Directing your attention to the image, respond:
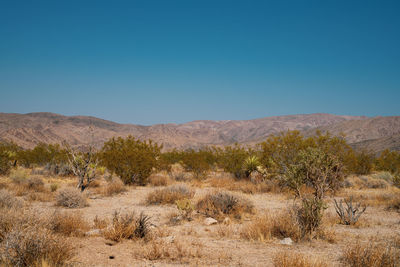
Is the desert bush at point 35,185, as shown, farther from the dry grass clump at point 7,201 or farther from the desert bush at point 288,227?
the desert bush at point 288,227

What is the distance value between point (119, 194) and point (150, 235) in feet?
28.2

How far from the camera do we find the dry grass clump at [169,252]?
5645mm

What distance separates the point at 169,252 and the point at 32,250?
2.63m

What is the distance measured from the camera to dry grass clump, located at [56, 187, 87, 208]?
1125cm

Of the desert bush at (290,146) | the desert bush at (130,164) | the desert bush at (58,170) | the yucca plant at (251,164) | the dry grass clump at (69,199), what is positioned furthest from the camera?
the desert bush at (58,170)

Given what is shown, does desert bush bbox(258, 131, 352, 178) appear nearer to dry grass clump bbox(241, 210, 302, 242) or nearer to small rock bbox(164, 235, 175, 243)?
dry grass clump bbox(241, 210, 302, 242)

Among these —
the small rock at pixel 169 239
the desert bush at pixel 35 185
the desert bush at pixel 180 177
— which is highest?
the small rock at pixel 169 239

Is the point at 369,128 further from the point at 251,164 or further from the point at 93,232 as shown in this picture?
the point at 93,232

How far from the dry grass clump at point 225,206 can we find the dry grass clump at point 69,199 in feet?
16.7

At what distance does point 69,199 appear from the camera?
11281 millimetres

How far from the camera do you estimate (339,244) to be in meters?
6.79

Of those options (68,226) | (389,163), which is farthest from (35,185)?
(389,163)

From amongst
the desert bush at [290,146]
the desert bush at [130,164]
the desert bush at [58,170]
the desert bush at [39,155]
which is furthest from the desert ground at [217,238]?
the desert bush at [39,155]

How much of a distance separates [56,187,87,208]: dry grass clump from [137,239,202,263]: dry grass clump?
254 inches
